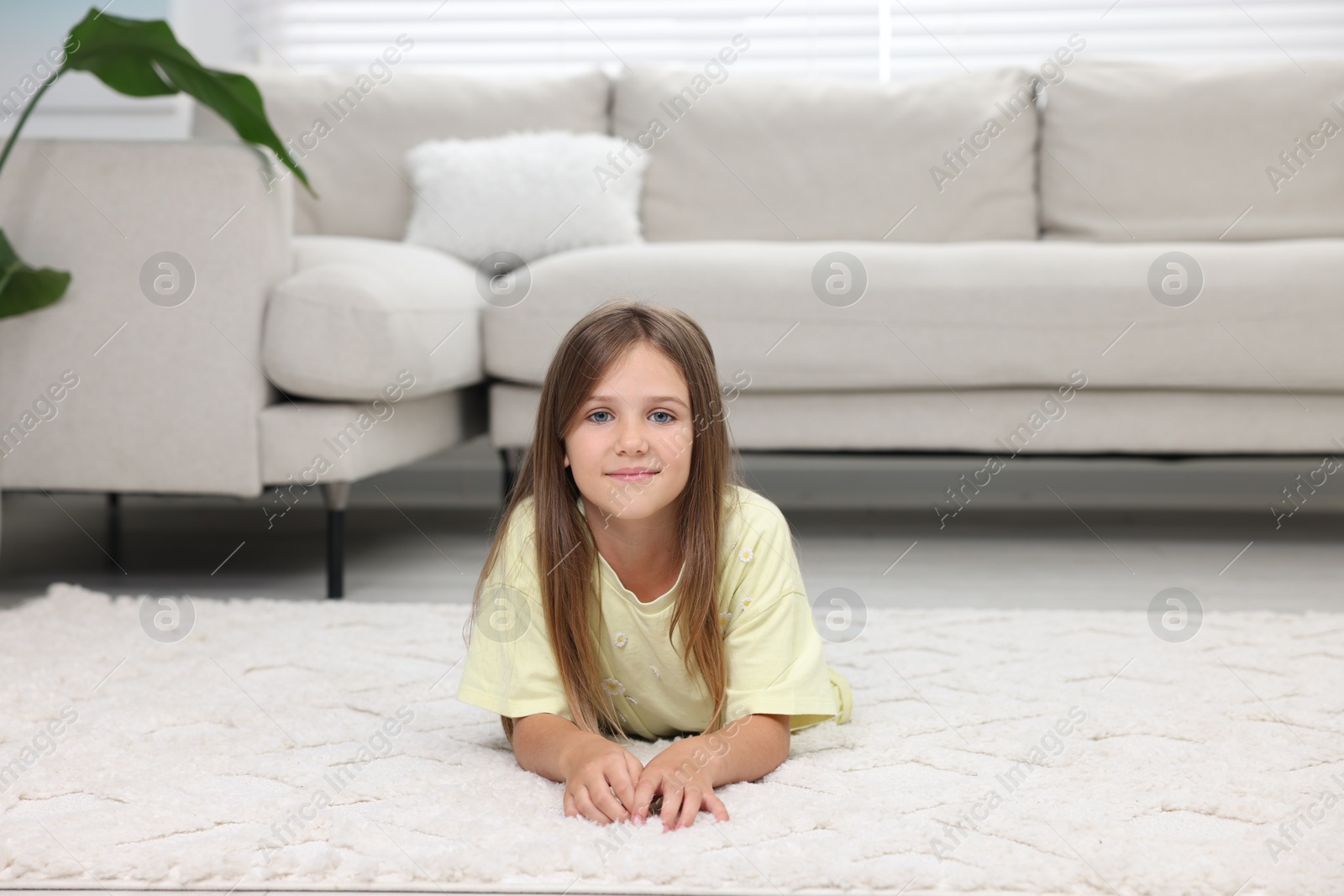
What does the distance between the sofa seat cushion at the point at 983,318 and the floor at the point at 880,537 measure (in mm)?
303

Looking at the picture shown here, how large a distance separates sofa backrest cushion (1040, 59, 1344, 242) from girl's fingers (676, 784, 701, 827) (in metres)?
1.76

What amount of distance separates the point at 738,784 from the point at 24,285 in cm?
119

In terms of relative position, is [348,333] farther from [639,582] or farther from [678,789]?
[678,789]

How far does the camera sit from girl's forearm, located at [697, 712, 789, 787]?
0.91 meters

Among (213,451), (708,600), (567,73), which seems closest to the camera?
(708,600)

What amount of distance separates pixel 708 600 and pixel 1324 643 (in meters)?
0.85

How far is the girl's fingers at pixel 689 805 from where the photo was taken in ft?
2.74

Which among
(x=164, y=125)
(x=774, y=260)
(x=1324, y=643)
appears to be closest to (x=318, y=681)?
(x=774, y=260)

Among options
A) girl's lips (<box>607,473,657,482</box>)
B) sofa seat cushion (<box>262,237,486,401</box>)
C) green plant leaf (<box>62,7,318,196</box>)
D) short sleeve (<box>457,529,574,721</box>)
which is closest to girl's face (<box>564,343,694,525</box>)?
girl's lips (<box>607,473,657,482</box>)

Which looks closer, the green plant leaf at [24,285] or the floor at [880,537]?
the green plant leaf at [24,285]

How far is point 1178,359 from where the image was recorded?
1.79 meters

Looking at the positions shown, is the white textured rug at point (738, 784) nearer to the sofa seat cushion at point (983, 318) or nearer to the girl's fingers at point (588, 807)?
the girl's fingers at point (588, 807)

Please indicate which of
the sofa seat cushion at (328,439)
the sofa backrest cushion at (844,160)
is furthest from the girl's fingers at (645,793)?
the sofa backrest cushion at (844,160)

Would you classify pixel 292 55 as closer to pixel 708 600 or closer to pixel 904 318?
pixel 904 318
